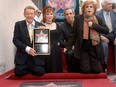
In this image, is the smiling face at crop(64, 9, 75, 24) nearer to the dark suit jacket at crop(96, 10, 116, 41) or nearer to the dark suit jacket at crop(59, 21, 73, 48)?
the dark suit jacket at crop(59, 21, 73, 48)

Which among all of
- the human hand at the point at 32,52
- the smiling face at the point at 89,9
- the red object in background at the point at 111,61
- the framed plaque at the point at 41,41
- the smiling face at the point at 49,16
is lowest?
the red object in background at the point at 111,61

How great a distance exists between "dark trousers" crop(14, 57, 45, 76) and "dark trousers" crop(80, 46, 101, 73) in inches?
24.5

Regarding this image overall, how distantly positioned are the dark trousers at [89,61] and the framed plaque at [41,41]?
60 centimetres

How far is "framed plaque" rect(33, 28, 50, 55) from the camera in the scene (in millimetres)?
3980

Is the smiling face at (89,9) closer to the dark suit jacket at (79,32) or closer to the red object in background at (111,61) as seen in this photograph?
the dark suit jacket at (79,32)

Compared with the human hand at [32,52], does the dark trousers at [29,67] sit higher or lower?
lower

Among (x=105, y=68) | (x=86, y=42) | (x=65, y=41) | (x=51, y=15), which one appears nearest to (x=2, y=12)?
(x=51, y=15)

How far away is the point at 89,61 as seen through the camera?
4.27 meters

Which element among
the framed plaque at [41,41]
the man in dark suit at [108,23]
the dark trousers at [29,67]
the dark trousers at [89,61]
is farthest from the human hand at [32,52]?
the man in dark suit at [108,23]

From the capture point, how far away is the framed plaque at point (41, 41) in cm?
398

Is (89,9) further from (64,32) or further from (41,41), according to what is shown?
(41,41)

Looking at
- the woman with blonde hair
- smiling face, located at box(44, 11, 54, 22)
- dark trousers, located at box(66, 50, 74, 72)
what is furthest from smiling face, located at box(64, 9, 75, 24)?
dark trousers, located at box(66, 50, 74, 72)

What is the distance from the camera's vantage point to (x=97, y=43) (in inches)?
165

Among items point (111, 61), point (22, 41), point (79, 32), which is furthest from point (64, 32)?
point (111, 61)
